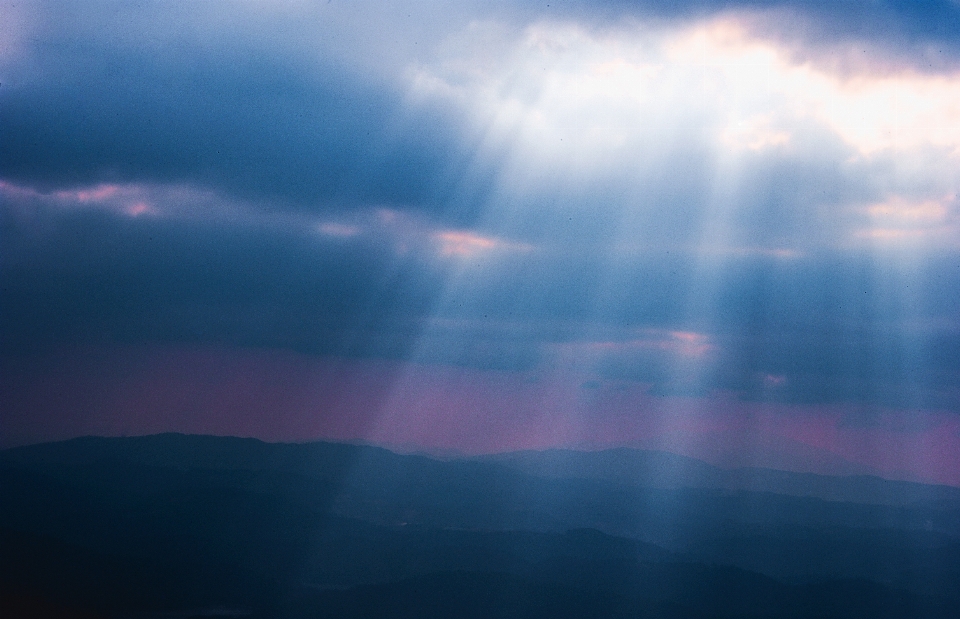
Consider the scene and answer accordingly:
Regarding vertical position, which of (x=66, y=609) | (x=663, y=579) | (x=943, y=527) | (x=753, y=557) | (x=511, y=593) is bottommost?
(x=66, y=609)

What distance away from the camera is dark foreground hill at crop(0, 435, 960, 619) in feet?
243

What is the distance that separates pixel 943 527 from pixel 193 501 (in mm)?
144309

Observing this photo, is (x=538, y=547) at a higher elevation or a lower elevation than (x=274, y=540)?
higher

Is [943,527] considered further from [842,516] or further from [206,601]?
[206,601]

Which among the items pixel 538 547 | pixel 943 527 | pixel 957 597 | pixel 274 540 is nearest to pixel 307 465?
pixel 274 540

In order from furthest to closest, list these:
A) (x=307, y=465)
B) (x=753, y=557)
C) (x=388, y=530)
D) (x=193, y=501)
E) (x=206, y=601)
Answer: (x=307, y=465) < (x=753, y=557) < (x=388, y=530) < (x=193, y=501) < (x=206, y=601)

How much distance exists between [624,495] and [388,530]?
69.6 m

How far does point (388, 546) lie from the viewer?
3890 inches

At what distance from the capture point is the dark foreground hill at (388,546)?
243 ft

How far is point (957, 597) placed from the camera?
9788cm

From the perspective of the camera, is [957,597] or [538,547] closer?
[957,597]

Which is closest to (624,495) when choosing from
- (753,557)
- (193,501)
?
(753,557)

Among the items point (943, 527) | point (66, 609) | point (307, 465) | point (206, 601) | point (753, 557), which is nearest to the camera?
point (66, 609)

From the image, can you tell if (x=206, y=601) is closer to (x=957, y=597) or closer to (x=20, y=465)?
(x=20, y=465)
